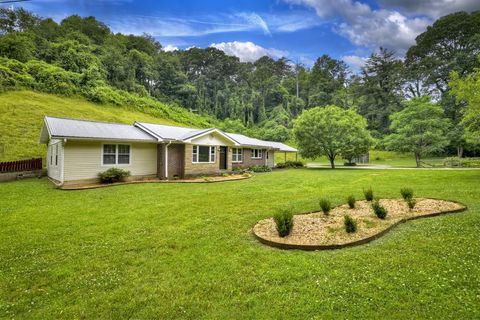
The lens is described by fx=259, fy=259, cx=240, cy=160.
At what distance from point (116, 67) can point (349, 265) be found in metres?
48.9

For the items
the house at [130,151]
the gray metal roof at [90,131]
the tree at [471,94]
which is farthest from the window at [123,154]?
the tree at [471,94]

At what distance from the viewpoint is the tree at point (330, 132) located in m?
24.8

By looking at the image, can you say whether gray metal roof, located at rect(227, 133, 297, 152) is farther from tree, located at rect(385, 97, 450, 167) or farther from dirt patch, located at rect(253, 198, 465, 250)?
dirt patch, located at rect(253, 198, 465, 250)

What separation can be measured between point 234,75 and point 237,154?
1997 inches

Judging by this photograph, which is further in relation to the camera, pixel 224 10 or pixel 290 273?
pixel 224 10

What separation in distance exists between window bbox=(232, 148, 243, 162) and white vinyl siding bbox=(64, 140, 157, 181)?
8648mm

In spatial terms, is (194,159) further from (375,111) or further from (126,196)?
(375,111)

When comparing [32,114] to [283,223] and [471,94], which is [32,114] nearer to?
[283,223]

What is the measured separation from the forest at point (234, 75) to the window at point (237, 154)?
577 inches

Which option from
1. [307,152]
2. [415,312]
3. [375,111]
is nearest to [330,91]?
[375,111]

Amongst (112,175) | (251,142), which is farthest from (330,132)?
(112,175)

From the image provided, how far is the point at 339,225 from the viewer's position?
6297mm

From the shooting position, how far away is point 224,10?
10969 mm

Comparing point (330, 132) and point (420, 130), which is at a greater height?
point (420, 130)
